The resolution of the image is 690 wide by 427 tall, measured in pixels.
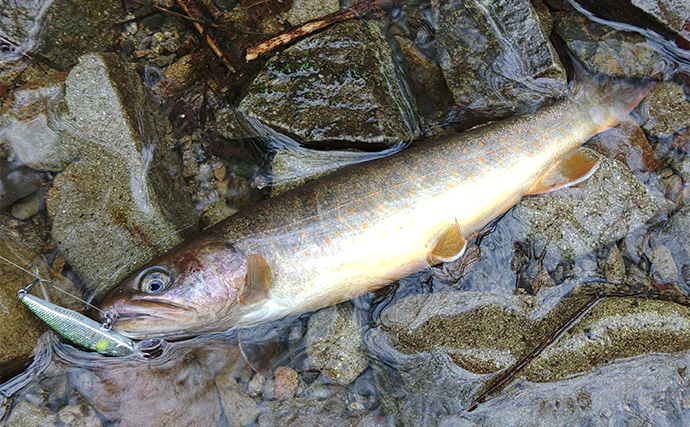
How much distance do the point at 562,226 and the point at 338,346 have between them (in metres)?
2.05

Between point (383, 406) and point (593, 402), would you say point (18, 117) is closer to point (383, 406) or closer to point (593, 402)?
point (383, 406)

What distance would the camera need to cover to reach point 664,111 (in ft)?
11.8

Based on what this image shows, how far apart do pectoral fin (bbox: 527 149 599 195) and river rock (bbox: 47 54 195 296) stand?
3.04 m

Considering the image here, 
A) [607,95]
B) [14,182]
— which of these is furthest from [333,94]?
[14,182]

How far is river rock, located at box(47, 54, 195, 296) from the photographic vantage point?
324 centimetres

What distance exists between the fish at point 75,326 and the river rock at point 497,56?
3.23 meters

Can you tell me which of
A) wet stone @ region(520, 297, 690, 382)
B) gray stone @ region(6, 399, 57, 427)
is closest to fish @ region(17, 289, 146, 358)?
gray stone @ region(6, 399, 57, 427)

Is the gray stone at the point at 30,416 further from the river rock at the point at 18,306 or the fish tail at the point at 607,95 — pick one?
the fish tail at the point at 607,95

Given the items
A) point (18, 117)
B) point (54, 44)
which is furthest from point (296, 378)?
point (54, 44)

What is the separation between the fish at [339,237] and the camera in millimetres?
2779

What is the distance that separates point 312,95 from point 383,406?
8.28 ft

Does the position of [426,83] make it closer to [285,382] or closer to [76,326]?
Result: [285,382]

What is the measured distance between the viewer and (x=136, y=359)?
10.4 ft

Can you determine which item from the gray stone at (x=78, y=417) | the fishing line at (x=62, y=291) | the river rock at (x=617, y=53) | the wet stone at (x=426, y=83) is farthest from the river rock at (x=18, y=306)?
the river rock at (x=617, y=53)
